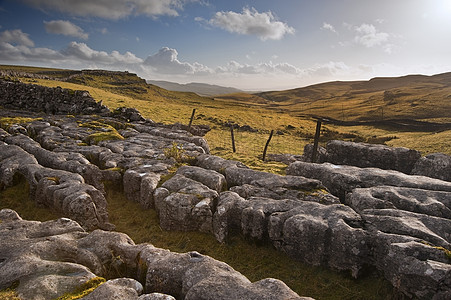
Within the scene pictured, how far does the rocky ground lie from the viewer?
6.05m

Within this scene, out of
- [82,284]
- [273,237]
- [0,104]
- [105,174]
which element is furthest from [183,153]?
[0,104]

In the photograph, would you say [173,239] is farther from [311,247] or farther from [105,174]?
[105,174]

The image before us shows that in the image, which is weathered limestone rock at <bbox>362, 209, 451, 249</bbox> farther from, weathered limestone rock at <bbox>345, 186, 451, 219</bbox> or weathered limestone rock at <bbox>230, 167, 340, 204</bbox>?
weathered limestone rock at <bbox>230, 167, 340, 204</bbox>

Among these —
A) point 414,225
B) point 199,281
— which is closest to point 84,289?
point 199,281

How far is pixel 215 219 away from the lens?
10.0m

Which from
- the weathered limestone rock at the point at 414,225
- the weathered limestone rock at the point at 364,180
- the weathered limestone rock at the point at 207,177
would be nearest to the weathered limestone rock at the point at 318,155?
the weathered limestone rock at the point at 364,180

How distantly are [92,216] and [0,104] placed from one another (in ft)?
111

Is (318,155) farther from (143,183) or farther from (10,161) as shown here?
(10,161)

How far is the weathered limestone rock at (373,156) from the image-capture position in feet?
55.9

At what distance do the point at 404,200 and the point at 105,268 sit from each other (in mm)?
10605

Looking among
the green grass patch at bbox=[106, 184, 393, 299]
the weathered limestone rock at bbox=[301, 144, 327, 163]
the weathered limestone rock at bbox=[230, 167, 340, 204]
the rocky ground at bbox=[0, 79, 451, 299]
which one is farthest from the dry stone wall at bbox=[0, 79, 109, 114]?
the weathered limestone rock at bbox=[230, 167, 340, 204]

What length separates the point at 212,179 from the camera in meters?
12.6

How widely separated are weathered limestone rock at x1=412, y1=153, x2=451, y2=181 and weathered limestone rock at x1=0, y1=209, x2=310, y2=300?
47.8 feet

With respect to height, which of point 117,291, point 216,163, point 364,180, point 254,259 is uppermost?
point 364,180
